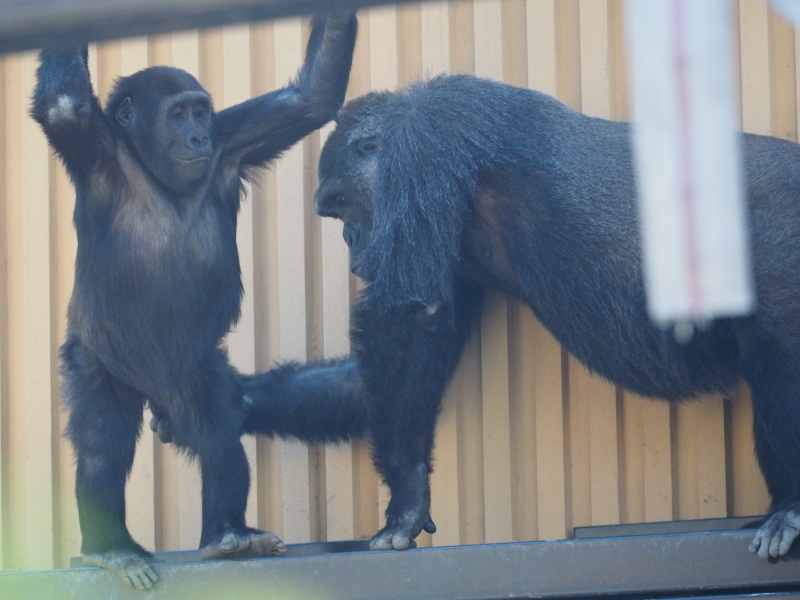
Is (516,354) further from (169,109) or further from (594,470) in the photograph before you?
(169,109)

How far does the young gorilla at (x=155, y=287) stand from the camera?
3.28 m

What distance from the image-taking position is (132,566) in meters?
2.97

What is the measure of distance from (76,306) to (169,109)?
719mm

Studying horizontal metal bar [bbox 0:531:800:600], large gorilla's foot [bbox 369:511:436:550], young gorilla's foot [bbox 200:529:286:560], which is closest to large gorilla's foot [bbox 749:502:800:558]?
horizontal metal bar [bbox 0:531:800:600]

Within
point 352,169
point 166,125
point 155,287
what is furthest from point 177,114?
point 352,169

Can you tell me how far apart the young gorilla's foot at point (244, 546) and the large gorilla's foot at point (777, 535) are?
1.32 m

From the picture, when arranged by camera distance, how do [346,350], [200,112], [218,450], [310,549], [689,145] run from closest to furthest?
[689,145] → [218,450] → [200,112] → [310,549] → [346,350]

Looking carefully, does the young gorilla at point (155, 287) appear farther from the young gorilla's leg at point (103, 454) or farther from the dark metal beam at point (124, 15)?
the dark metal beam at point (124, 15)

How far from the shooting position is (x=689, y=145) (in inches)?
42.4

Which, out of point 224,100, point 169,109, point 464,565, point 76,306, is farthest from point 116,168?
point 464,565

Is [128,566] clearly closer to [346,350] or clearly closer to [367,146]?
[346,350]

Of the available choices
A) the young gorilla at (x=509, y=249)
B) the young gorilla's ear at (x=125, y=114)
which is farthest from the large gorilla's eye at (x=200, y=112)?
the young gorilla at (x=509, y=249)

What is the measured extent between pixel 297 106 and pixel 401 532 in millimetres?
1477

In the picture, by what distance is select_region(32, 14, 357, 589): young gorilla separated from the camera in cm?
328
